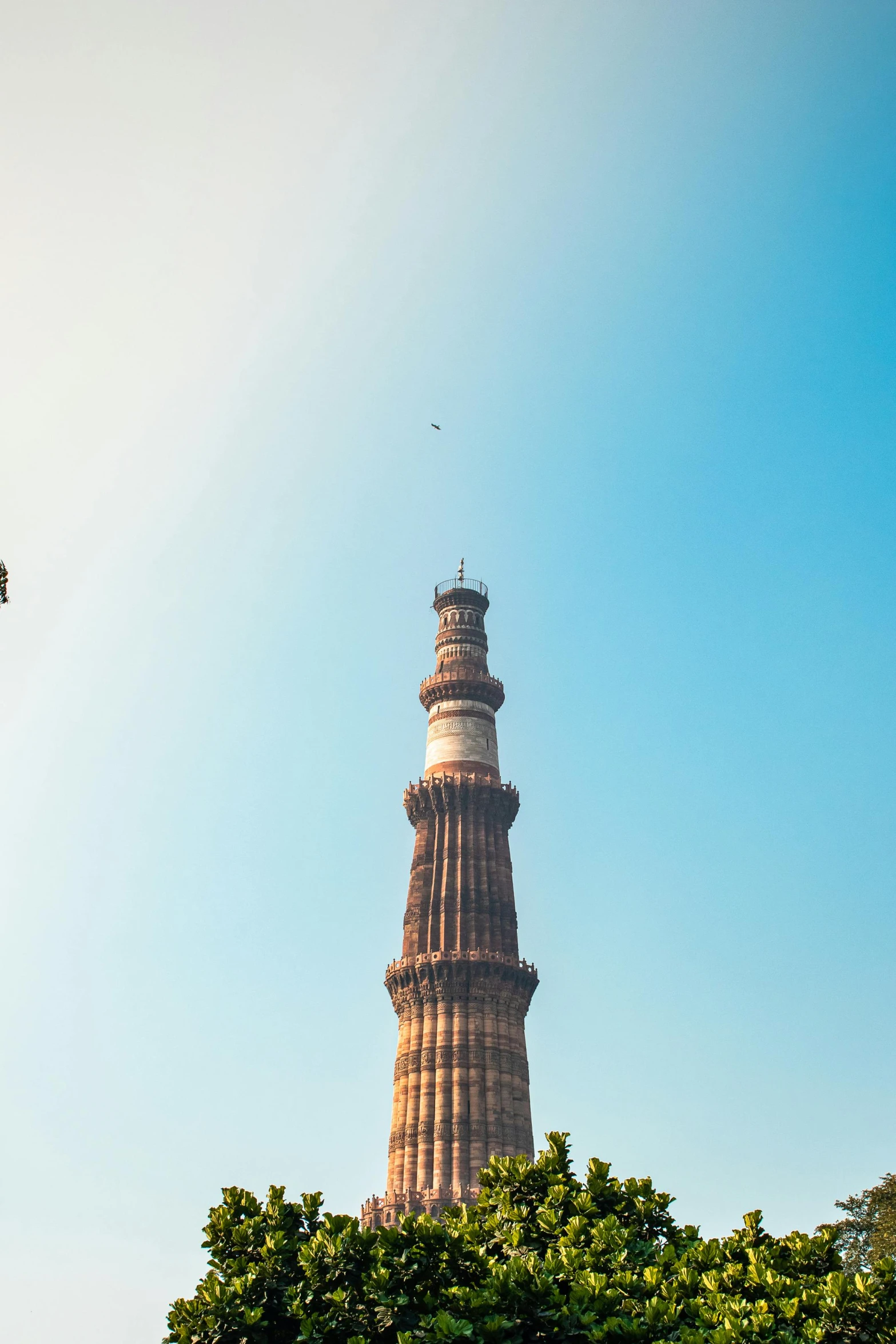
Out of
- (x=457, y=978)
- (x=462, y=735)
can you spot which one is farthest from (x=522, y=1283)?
(x=462, y=735)

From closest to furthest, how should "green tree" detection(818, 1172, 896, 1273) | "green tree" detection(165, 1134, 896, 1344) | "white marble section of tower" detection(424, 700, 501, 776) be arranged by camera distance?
"green tree" detection(165, 1134, 896, 1344)
"green tree" detection(818, 1172, 896, 1273)
"white marble section of tower" detection(424, 700, 501, 776)

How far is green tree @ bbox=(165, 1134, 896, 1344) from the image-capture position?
588 inches

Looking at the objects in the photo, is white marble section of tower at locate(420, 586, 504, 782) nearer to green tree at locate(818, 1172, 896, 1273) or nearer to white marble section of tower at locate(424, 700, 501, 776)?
white marble section of tower at locate(424, 700, 501, 776)

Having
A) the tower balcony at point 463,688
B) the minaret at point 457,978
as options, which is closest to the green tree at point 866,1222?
the minaret at point 457,978

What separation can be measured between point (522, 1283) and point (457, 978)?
39309 mm

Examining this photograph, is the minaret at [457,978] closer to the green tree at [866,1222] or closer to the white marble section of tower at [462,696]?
the white marble section of tower at [462,696]

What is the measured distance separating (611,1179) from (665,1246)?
5.06ft

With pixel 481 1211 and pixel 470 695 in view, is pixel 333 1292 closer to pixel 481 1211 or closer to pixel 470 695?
pixel 481 1211

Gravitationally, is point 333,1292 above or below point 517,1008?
below

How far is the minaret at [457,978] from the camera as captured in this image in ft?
165

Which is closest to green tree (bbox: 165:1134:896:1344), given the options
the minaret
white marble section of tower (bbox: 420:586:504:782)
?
the minaret

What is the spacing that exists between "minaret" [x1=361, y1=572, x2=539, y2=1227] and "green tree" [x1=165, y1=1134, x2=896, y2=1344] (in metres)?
32.4

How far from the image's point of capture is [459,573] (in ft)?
238

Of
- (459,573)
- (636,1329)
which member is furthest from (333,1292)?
(459,573)
